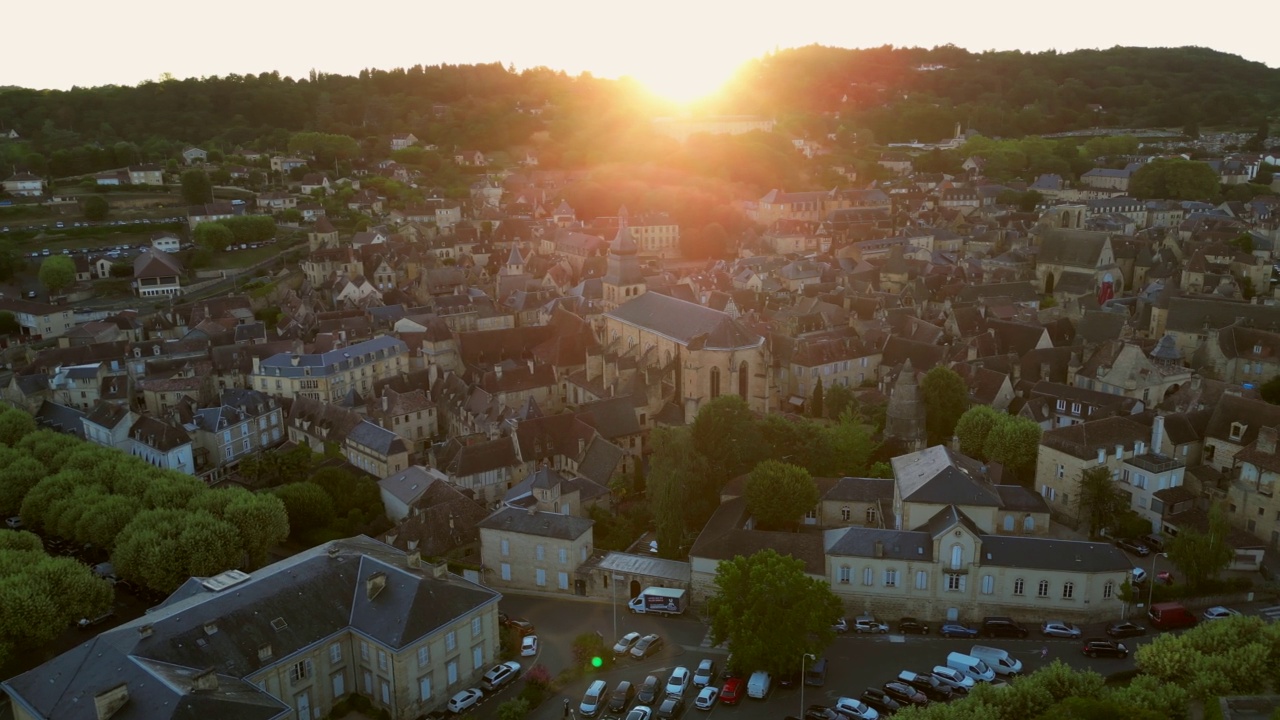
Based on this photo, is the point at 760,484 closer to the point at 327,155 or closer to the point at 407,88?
the point at 327,155

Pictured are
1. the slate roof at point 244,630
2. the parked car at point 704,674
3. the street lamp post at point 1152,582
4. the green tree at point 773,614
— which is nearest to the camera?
the slate roof at point 244,630

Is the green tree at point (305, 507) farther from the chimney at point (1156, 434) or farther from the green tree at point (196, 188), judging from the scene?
the green tree at point (196, 188)

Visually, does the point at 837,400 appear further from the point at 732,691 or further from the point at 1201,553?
the point at 732,691

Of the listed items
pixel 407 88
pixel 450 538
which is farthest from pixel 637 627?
pixel 407 88

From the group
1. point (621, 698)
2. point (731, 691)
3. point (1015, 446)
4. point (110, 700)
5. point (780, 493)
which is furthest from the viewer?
point (1015, 446)

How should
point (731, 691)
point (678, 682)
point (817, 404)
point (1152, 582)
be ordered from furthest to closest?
point (817, 404) → point (1152, 582) → point (678, 682) → point (731, 691)

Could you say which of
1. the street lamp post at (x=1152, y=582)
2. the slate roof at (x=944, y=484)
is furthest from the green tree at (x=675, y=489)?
the street lamp post at (x=1152, y=582)

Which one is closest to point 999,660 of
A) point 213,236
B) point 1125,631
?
point 1125,631
